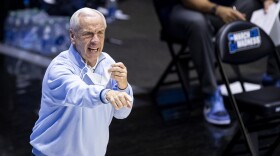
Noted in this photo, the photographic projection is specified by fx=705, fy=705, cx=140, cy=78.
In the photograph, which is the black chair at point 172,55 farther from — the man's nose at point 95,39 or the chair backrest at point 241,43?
the man's nose at point 95,39

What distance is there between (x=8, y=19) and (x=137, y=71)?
195 cm

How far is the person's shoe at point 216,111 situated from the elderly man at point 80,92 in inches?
107

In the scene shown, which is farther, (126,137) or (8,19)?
(8,19)

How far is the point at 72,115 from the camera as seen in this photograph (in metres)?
2.69

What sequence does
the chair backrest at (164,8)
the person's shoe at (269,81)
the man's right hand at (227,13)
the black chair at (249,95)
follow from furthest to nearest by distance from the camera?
the person's shoe at (269,81)
the chair backrest at (164,8)
the man's right hand at (227,13)
the black chair at (249,95)

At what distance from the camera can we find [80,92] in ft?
8.27

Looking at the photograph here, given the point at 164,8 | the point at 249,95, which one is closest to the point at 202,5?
the point at 164,8

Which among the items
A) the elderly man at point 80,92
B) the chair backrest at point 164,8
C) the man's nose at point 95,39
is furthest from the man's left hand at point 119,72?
the chair backrest at point 164,8

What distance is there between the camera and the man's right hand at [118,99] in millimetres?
2394

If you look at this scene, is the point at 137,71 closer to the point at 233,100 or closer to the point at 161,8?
the point at 161,8

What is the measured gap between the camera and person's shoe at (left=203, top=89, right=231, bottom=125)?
17.8 ft

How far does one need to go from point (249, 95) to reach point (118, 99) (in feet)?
7.41

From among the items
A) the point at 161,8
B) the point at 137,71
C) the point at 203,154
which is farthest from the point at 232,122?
the point at 137,71

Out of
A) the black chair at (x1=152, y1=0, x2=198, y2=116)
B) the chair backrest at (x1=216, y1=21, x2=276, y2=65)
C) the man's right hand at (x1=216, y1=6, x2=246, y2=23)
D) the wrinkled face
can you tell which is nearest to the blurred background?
the black chair at (x1=152, y1=0, x2=198, y2=116)
